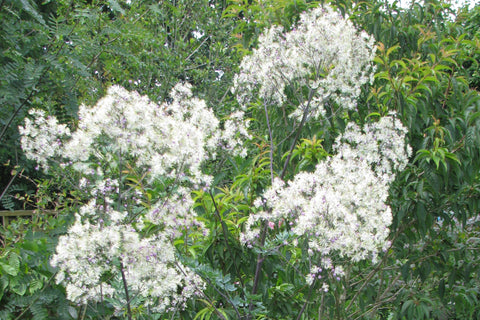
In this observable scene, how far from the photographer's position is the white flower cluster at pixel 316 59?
98.0 inches

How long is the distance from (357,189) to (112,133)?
42.9 inches

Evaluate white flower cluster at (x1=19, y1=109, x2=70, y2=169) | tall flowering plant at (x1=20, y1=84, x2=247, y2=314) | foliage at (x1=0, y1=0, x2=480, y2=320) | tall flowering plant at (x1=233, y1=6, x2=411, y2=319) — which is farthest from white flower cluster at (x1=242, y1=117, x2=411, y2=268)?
white flower cluster at (x1=19, y1=109, x2=70, y2=169)

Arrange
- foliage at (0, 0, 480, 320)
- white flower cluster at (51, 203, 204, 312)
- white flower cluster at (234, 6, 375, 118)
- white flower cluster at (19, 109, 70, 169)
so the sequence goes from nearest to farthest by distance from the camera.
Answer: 1. white flower cluster at (51, 203, 204, 312)
2. white flower cluster at (19, 109, 70, 169)
3. white flower cluster at (234, 6, 375, 118)
4. foliage at (0, 0, 480, 320)

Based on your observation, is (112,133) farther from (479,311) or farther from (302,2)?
(479,311)

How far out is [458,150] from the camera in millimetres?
2893

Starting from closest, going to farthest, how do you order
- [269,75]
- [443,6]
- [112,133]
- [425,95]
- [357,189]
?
[112,133], [357,189], [269,75], [425,95], [443,6]

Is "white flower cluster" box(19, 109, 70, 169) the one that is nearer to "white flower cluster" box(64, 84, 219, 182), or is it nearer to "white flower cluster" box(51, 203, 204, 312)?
"white flower cluster" box(64, 84, 219, 182)

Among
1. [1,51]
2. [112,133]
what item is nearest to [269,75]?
[112,133]

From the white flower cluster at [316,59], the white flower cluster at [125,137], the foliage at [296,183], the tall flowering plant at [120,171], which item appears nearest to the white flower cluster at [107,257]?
the tall flowering plant at [120,171]

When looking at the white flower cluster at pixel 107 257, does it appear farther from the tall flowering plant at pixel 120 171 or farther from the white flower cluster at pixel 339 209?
the white flower cluster at pixel 339 209

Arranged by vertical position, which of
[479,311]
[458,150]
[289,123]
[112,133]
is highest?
[458,150]

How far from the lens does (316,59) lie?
259 cm

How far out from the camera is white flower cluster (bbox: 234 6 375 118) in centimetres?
249

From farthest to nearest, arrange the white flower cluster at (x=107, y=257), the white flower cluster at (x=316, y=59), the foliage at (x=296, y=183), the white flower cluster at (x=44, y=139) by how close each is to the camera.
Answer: the foliage at (x=296, y=183)
the white flower cluster at (x=316, y=59)
the white flower cluster at (x=44, y=139)
the white flower cluster at (x=107, y=257)
